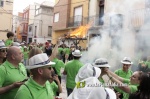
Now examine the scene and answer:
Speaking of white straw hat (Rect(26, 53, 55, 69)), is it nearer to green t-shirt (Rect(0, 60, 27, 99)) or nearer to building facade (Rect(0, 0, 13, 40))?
green t-shirt (Rect(0, 60, 27, 99))

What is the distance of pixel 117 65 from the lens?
13578mm

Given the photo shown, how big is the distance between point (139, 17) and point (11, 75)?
41.6 ft

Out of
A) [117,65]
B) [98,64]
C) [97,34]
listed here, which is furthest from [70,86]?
[97,34]

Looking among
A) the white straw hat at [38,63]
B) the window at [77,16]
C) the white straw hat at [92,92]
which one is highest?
the window at [77,16]

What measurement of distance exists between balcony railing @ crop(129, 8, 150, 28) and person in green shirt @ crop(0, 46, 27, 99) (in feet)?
38.4

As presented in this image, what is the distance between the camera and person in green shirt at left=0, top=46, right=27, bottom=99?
3.04m

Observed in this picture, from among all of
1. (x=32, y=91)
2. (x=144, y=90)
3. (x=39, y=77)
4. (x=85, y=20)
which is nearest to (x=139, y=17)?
(x=85, y=20)

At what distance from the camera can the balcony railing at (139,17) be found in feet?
46.3

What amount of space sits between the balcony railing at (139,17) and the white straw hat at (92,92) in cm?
1278

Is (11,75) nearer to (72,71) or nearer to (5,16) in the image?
(72,71)

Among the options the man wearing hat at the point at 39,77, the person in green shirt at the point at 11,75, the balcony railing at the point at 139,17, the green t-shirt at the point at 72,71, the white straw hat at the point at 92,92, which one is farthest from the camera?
the balcony railing at the point at 139,17

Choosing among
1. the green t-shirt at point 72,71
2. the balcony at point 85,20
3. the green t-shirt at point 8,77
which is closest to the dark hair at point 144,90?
the green t-shirt at point 8,77

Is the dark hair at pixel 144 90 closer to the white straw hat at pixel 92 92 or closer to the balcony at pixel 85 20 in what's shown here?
the white straw hat at pixel 92 92

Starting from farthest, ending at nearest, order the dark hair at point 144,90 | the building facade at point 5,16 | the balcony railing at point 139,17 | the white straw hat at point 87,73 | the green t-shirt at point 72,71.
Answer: the building facade at point 5,16
the balcony railing at point 139,17
the green t-shirt at point 72,71
the dark hair at point 144,90
the white straw hat at point 87,73
